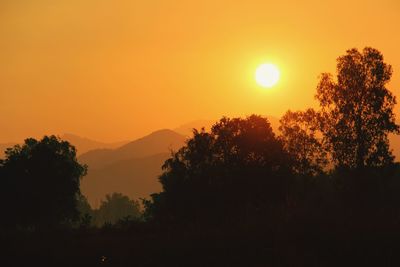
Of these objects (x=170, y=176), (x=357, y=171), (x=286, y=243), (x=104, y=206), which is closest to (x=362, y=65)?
(x=357, y=171)

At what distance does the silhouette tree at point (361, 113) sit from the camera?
45.3 m

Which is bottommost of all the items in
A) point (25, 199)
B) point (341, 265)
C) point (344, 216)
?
point (341, 265)

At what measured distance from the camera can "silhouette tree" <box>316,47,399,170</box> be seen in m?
45.3

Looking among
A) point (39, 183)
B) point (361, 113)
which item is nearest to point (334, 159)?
point (361, 113)

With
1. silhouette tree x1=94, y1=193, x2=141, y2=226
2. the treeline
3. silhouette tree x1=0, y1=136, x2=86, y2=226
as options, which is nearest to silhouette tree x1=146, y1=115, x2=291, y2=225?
the treeline

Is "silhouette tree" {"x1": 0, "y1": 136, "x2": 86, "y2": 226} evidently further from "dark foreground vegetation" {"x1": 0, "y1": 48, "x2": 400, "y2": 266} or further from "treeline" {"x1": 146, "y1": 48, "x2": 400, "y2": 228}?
"treeline" {"x1": 146, "y1": 48, "x2": 400, "y2": 228}

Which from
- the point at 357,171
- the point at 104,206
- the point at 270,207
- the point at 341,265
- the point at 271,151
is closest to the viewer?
the point at 341,265

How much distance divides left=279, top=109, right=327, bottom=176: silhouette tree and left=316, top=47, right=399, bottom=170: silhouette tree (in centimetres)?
630

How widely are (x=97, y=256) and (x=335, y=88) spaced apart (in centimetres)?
3871

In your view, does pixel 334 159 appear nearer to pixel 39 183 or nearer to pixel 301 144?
pixel 301 144

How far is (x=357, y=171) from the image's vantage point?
4531 cm

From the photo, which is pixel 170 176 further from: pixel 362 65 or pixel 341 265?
pixel 341 265

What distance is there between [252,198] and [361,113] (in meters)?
13.4

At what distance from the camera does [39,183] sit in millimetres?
59438
